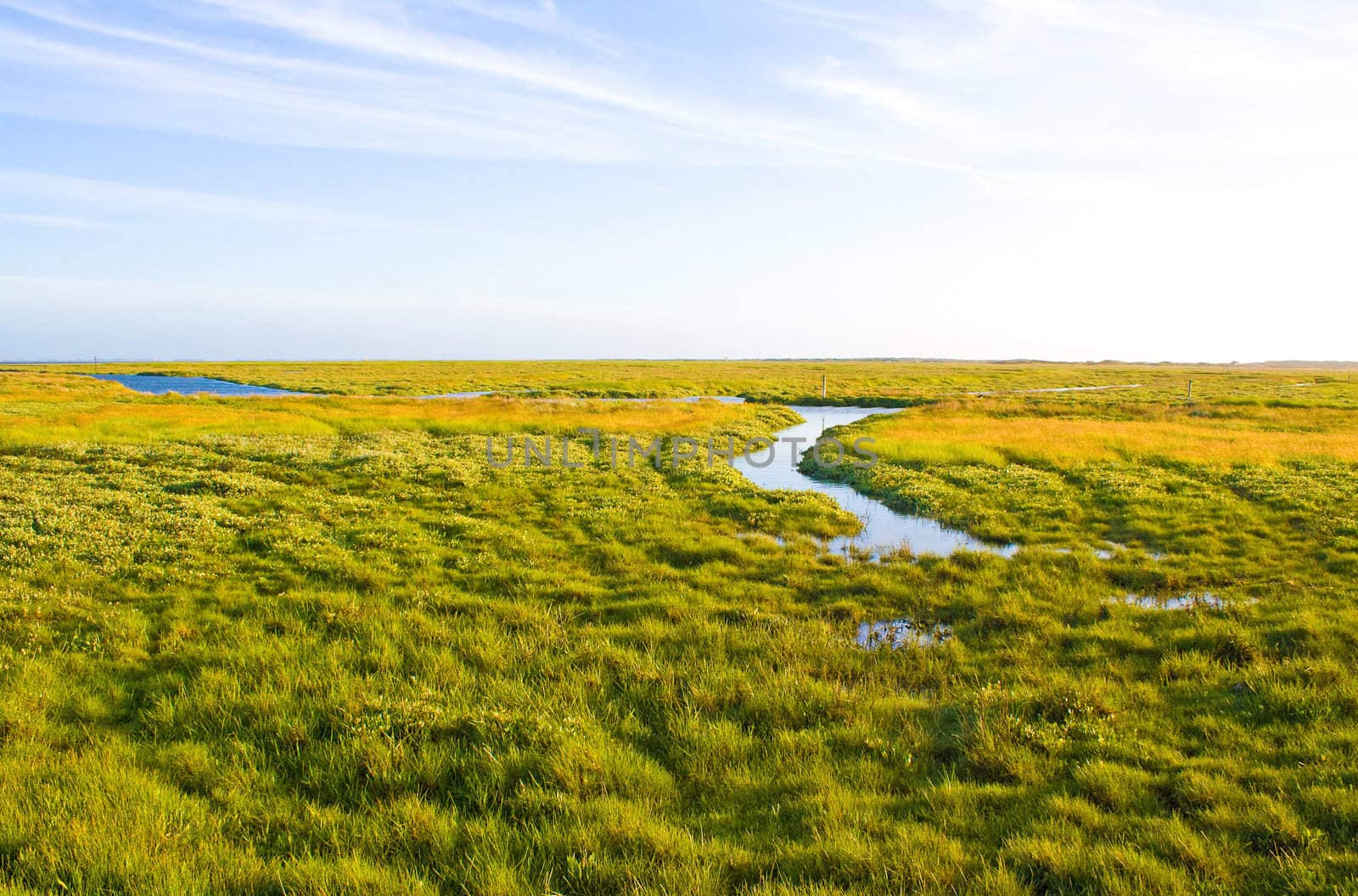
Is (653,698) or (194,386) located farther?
(194,386)

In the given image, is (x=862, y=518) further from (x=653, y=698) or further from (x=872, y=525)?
(x=653, y=698)

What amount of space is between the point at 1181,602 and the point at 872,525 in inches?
300

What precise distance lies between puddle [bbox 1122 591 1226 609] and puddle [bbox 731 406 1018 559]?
310 centimetres

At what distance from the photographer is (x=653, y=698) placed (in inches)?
318

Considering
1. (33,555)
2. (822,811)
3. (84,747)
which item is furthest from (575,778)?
(33,555)

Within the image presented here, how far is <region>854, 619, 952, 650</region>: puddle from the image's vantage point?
10.2 meters

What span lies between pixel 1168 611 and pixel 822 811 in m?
8.49

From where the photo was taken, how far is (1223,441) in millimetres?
30797

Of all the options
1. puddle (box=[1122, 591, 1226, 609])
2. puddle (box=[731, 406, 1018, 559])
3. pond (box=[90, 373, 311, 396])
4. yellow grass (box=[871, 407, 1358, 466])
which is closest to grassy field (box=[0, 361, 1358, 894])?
puddle (box=[1122, 591, 1226, 609])

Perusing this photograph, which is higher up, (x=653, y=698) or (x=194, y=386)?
(x=194, y=386)

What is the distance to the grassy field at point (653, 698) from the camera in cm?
522

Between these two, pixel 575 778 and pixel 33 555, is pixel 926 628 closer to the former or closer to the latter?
pixel 575 778

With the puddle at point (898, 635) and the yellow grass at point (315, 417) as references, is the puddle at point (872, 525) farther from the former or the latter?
the yellow grass at point (315, 417)

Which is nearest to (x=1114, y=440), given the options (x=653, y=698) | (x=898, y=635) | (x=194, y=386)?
(x=898, y=635)
